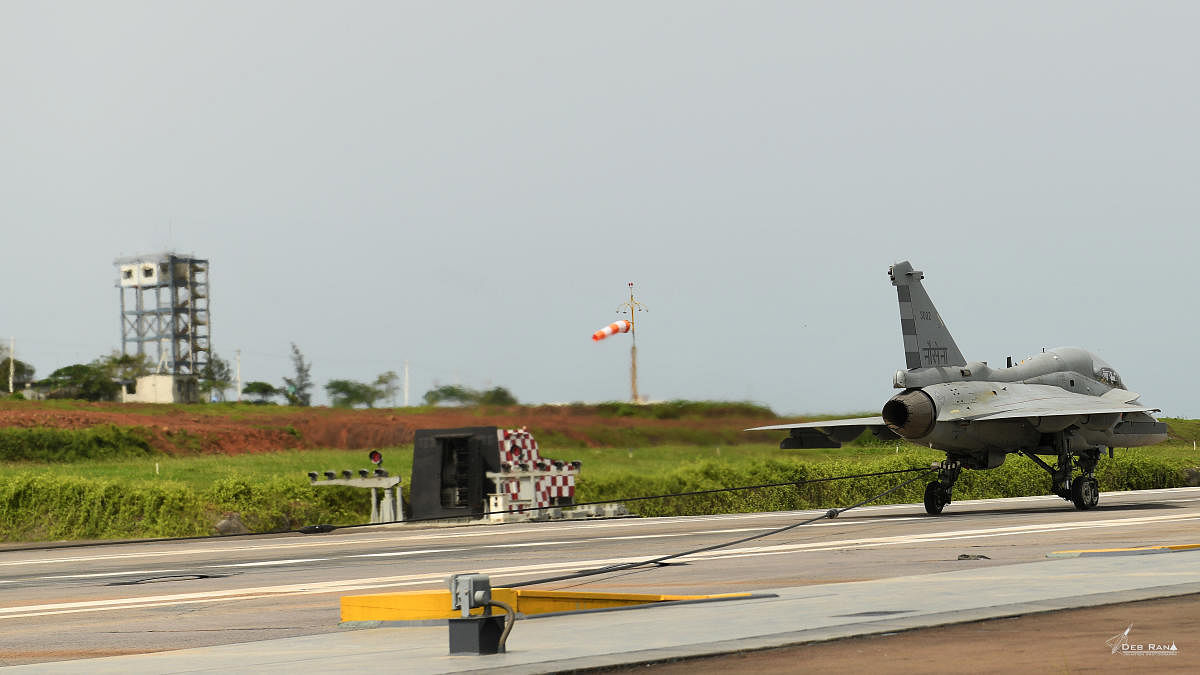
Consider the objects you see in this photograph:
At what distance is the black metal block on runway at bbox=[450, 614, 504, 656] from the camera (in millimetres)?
8422

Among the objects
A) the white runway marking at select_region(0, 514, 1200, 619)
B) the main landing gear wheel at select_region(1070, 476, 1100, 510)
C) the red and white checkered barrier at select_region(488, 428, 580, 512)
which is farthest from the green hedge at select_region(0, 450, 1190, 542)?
the white runway marking at select_region(0, 514, 1200, 619)

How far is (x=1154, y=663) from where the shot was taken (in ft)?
23.5

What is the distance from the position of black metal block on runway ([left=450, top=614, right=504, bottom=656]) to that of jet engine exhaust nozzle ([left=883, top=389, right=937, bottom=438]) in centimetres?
1913

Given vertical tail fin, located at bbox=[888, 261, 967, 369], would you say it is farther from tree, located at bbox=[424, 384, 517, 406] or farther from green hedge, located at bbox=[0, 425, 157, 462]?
green hedge, located at bbox=[0, 425, 157, 462]

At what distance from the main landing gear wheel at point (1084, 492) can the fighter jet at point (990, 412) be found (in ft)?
0.07

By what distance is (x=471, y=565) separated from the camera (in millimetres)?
18062

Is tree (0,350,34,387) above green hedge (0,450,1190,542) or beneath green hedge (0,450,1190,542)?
above

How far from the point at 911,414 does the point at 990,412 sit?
83.0 inches

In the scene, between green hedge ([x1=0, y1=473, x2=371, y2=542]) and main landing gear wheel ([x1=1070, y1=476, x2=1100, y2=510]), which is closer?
main landing gear wheel ([x1=1070, y1=476, x2=1100, y2=510])

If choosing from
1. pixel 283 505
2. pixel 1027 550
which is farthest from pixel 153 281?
pixel 1027 550

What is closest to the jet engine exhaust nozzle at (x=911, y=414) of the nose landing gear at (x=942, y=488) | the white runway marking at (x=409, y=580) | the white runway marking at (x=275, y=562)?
the nose landing gear at (x=942, y=488)

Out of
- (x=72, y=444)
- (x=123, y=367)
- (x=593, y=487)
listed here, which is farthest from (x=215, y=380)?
(x=593, y=487)

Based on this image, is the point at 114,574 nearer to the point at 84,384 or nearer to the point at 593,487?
the point at 593,487

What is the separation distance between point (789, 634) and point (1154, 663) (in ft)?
7.69
